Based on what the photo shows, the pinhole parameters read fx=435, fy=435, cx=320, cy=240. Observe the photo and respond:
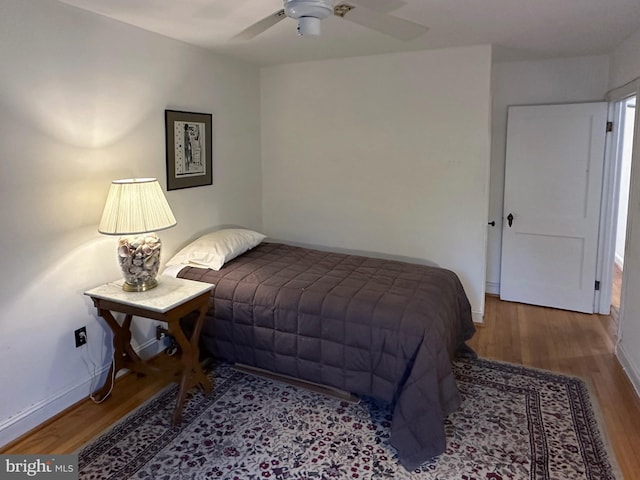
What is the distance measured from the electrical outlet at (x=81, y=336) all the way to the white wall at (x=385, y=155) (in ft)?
7.15

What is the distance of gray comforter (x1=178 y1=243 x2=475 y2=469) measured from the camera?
2.20 metres

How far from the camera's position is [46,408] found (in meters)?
2.44

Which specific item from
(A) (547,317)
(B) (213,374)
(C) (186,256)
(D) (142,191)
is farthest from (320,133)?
(A) (547,317)

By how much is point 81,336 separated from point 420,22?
285 centimetres

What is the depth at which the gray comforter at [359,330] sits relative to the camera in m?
2.20

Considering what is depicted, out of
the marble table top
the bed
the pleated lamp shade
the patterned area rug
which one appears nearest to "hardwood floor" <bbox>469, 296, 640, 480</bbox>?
the patterned area rug

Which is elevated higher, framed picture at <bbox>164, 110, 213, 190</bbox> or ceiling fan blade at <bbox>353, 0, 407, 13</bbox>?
ceiling fan blade at <bbox>353, 0, 407, 13</bbox>

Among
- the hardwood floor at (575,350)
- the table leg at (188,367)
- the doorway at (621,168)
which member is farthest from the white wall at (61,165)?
the doorway at (621,168)

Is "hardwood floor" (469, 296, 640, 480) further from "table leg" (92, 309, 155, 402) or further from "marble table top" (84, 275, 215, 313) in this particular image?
"table leg" (92, 309, 155, 402)

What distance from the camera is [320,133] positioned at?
4121 millimetres

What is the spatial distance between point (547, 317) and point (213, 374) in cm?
298

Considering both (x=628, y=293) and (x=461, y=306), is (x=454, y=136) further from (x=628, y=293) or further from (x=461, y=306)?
(x=628, y=293)

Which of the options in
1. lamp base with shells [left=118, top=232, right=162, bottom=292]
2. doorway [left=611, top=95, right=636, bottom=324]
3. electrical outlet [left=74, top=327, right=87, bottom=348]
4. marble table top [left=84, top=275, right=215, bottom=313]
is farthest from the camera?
doorway [left=611, top=95, right=636, bottom=324]

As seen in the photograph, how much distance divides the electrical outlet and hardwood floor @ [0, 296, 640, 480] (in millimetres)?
363
